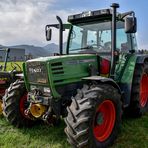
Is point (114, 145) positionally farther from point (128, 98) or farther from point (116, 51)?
point (116, 51)

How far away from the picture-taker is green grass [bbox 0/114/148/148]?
5.74m

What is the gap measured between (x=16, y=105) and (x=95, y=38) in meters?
2.34

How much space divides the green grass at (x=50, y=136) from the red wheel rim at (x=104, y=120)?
30 cm

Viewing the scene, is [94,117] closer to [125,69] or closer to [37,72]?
[37,72]

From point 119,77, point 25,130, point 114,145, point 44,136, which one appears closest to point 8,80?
point 25,130

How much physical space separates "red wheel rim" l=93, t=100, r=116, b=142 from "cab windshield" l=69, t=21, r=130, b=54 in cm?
149

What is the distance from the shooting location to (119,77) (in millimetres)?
6914

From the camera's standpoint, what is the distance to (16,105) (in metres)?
6.55

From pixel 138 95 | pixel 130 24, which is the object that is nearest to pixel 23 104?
pixel 138 95

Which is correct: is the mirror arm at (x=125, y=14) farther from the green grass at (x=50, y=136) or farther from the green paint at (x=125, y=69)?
the green grass at (x=50, y=136)

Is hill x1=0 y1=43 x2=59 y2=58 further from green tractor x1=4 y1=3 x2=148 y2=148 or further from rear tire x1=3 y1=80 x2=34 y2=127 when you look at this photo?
rear tire x1=3 y1=80 x2=34 y2=127

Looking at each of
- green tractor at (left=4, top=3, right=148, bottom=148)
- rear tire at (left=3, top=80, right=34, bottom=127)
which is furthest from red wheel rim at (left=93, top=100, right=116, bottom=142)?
rear tire at (left=3, top=80, right=34, bottom=127)

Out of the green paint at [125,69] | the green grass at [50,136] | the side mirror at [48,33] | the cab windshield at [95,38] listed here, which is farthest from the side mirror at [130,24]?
the side mirror at [48,33]

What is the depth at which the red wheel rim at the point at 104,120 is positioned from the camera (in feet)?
18.2
